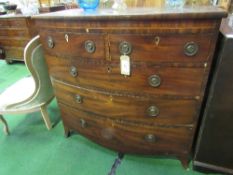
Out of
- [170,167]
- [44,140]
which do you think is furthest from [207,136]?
[44,140]

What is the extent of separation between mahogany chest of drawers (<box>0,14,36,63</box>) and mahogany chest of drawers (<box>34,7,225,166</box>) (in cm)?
203

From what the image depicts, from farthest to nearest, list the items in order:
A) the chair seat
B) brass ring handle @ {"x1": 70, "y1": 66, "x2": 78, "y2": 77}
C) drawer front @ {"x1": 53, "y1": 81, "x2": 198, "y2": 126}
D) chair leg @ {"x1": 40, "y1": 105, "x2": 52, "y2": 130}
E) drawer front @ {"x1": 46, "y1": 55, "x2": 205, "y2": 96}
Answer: chair leg @ {"x1": 40, "y1": 105, "x2": 52, "y2": 130}
the chair seat
brass ring handle @ {"x1": 70, "y1": 66, "x2": 78, "y2": 77}
drawer front @ {"x1": 53, "y1": 81, "x2": 198, "y2": 126}
drawer front @ {"x1": 46, "y1": 55, "x2": 205, "y2": 96}

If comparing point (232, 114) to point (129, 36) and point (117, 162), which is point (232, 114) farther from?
point (117, 162)

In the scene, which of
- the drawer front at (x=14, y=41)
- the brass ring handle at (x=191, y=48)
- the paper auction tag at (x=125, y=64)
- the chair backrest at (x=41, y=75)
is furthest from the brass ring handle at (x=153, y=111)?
the drawer front at (x=14, y=41)

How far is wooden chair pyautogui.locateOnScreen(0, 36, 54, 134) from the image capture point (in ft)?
5.00

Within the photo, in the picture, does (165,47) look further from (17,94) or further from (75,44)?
(17,94)

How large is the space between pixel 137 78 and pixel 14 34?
9.82ft

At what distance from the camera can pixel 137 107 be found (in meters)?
1.22

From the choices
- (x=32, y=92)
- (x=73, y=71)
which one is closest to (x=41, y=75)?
(x=32, y=92)

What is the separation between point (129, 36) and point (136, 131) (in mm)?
678

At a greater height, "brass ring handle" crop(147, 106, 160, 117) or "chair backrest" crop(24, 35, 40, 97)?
"chair backrest" crop(24, 35, 40, 97)

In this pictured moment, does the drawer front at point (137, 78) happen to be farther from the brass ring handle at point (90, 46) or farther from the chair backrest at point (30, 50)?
the chair backrest at point (30, 50)

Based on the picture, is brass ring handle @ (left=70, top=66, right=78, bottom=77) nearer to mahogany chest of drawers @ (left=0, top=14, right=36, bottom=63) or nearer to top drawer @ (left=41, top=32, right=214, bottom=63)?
top drawer @ (left=41, top=32, right=214, bottom=63)

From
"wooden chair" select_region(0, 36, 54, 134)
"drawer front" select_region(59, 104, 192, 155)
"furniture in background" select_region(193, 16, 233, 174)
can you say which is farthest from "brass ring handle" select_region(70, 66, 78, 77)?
"furniture in background" select_region(193, 16, 233, 174)
